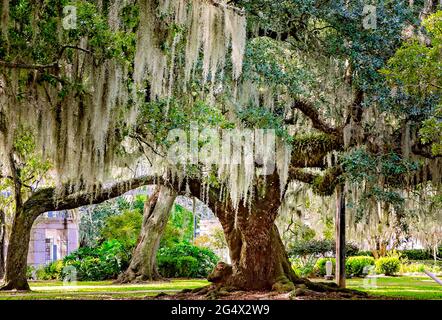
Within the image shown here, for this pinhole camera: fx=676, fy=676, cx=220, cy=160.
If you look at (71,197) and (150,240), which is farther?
(150,240)

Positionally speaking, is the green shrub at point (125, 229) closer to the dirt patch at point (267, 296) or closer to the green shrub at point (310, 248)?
the green shrub at point (310, 248)

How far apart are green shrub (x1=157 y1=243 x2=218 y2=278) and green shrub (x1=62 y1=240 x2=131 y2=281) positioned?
1222mm

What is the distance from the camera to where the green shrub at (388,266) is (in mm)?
21812

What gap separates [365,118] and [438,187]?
200 cm

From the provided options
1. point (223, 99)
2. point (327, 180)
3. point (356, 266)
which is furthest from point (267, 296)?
point (356, 266)

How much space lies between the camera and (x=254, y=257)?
1368 centimetres

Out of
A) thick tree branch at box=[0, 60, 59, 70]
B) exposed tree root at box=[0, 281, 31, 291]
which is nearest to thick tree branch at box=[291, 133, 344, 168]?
exposed tree root at box=[0, 281, 31, 291]

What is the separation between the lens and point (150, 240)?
19609 millimetres

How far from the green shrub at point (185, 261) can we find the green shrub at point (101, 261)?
122 centimetres

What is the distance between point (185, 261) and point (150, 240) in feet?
9.19

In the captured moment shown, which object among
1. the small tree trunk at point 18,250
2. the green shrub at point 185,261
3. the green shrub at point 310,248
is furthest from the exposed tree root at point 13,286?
the green shrub at point 310,248

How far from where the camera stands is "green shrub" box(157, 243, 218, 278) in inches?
864

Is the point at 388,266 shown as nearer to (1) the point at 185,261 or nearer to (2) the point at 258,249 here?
(1) the point at 185,261
